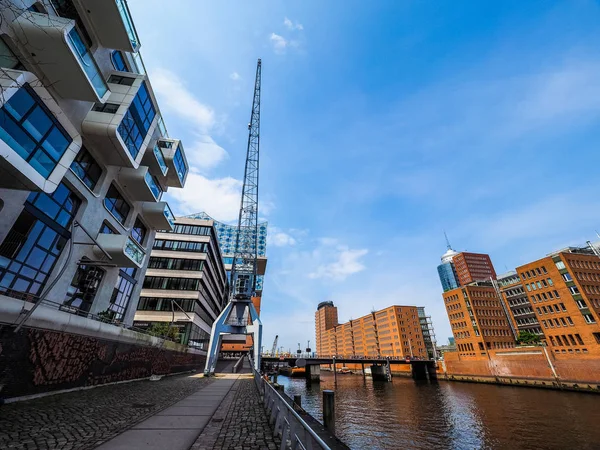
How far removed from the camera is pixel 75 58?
521 inches

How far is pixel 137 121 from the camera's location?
69.7ft

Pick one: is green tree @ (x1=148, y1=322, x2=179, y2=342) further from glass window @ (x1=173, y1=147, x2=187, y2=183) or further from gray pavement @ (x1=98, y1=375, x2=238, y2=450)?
gray pavement @ (x1=98, y1=375, x2=238, y2=450)

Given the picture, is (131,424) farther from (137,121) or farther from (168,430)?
(137,121)

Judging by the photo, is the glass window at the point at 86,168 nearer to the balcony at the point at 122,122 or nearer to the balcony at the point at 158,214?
the balcony at the point at 122,122

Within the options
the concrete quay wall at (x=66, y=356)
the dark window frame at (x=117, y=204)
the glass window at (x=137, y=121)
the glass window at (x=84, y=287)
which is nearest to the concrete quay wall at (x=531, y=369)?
the concrete quay wall at (x=66, y=356)

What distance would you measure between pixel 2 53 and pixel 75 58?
266cm

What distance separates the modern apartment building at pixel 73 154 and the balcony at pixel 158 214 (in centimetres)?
25

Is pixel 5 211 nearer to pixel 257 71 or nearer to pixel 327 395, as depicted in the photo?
pixel 327 395

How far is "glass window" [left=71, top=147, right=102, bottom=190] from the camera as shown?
718 inches

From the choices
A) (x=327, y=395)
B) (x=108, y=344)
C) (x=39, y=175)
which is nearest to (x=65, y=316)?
(x=108, y=344)

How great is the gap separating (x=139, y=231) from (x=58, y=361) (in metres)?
16.9

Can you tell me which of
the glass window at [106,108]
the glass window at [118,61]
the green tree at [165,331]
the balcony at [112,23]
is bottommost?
the green tree at [165,331]

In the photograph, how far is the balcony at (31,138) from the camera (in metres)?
11.2

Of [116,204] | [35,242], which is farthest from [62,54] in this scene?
[116,204]
